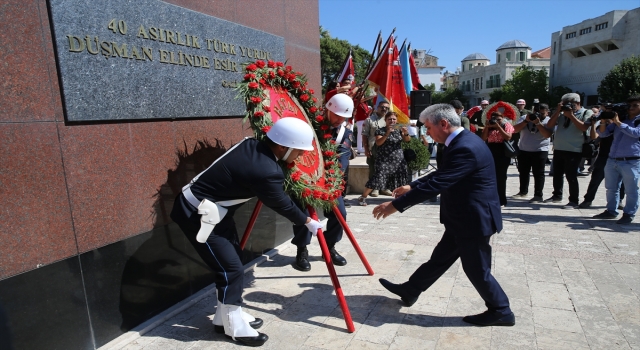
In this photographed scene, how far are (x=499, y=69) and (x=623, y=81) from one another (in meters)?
35.9

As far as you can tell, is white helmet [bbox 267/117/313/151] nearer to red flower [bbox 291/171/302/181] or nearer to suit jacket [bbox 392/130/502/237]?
red flower [bbox 291/171/302/181]

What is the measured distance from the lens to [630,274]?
4137 mm

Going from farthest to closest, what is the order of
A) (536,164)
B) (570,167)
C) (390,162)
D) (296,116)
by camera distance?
(390,162), (536,164), (570,167), (296,116)

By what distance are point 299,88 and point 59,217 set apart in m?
2.30

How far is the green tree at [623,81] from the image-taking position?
35.6 m

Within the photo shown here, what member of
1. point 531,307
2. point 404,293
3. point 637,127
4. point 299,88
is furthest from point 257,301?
point 637,127

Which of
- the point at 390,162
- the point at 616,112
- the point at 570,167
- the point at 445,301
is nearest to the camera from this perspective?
the point at 445,301

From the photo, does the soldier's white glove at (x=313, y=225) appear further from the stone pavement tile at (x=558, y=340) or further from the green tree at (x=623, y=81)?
the green tree at (x=623, y=81)

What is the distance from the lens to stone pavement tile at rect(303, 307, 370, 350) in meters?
3.05

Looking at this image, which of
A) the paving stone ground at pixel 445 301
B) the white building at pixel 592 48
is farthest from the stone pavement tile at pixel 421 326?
the white building at pixel 592 48

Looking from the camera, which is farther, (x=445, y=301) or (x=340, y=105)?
(x=340, y=105)

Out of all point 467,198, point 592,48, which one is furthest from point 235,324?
point 592,48

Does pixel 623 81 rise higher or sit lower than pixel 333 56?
lower

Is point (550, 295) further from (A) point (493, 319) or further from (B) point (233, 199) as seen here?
(B) point (233, 199)
